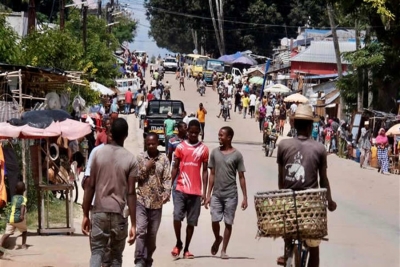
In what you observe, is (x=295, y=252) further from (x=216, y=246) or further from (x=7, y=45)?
(x=7, y=45)

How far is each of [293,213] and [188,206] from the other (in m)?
4.04

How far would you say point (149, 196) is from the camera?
33.6ft

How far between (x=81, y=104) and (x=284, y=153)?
599 inches

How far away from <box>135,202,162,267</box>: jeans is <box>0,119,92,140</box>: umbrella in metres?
3.53

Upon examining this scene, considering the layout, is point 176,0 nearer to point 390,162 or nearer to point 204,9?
point 204,9

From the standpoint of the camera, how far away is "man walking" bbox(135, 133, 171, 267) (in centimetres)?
1021

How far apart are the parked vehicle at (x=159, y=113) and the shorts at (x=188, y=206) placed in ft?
68.7

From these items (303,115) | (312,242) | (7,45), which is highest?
(7,45)

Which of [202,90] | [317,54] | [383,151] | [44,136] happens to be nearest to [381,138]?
[383,151]

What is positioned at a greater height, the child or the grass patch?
the child

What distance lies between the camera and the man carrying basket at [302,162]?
838 centimetres

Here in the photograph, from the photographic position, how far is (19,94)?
15898 mm

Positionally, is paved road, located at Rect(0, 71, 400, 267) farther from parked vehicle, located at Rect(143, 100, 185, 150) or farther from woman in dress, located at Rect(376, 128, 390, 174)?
parked vehicle, located at Rect(143, 100, 185, 150)

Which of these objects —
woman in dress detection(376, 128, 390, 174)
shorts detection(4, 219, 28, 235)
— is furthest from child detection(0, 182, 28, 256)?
woman in dress detection(376, 128, 390, 174)
